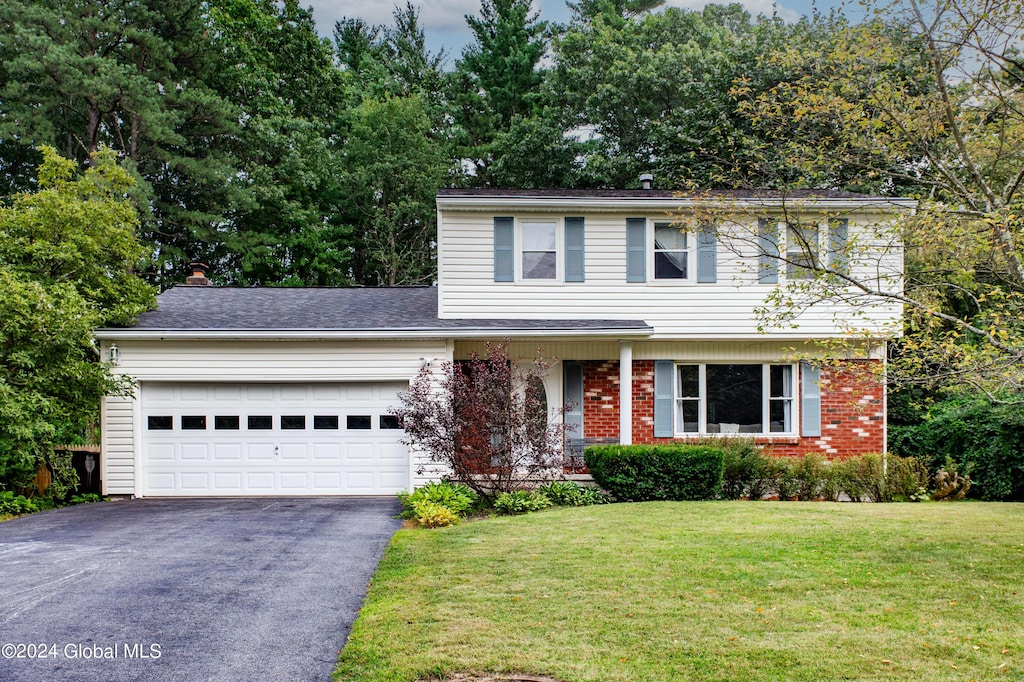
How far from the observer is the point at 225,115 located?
26.5 metres

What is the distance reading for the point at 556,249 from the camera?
15.0m

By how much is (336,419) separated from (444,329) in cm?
263

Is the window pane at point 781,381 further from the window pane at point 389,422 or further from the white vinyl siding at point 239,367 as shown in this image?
the window pane at point 389,422

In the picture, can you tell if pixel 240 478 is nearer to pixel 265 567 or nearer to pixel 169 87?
pixel 265 567

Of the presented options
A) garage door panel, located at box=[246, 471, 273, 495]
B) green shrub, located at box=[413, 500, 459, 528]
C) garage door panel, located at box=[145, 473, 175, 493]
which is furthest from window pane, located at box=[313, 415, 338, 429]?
green shrub, located at box=[413, 500, 459, 528]

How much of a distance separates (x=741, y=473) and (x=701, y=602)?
22.5 ft

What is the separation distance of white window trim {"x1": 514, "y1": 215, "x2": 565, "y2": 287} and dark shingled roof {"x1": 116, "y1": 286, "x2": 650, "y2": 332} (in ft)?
2.66

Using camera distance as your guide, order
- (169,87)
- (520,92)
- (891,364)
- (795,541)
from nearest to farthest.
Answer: (891,364)
(795,541)
(169,87)
(520,92)

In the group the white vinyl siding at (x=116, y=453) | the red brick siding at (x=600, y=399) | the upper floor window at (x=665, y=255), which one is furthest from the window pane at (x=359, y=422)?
the upper floor window at (x=665, y=255)

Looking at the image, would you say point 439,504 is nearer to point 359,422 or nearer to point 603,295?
point 359,422

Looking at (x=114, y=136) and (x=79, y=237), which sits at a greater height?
(x=114, y=136)

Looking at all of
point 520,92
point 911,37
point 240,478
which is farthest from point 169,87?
point 911,37

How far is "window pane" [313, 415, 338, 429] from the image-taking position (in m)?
14.0

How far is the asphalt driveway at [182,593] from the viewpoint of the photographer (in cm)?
532
